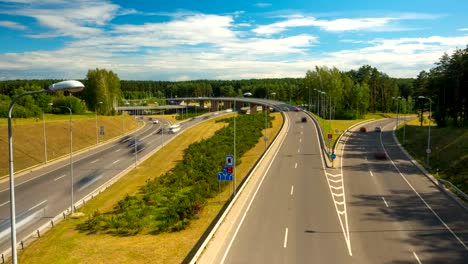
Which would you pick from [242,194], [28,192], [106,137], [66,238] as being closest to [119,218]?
[66,238]

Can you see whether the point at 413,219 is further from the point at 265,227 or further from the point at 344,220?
the point at 265,227

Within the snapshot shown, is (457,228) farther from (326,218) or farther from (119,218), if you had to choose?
(119,218)

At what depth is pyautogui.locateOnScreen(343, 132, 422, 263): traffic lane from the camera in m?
Answer: 21.4

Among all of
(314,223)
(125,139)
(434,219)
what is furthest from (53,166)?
(434,219)

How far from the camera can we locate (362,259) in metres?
20.7

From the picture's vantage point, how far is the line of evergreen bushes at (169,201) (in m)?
30.0

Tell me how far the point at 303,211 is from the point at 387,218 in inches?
230

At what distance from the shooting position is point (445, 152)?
53.1 meters

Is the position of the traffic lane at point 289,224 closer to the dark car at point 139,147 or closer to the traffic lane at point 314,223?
the traffic lane at point 314,223

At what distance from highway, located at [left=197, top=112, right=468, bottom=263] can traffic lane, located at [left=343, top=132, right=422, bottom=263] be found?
5 centimetres

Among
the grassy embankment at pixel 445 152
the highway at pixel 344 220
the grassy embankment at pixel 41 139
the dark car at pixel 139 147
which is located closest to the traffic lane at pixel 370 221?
the highway at pixel 344 220

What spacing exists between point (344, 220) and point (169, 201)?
16.5 m

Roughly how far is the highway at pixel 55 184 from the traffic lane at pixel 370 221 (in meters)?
23.5

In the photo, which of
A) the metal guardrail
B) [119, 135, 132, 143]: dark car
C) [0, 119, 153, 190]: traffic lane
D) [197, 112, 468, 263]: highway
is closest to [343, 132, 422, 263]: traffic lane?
[197, 112, 468, 263]: highway
